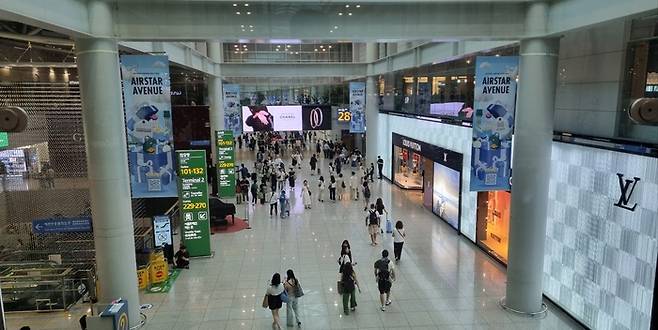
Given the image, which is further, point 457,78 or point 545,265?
point 457,78

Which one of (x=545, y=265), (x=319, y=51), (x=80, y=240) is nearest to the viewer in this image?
(x=545, y=265)

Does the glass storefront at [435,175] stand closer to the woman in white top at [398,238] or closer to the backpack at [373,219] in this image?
the backpack at [373,219]

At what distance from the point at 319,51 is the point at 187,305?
23.9 meters

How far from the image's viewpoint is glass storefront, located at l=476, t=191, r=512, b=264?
1262 cm

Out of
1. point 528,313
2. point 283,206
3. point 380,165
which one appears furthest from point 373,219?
point 380,165

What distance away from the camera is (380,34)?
27.3 ft

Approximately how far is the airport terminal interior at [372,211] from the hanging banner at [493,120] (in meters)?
0.03

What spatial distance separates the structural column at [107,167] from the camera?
777cm

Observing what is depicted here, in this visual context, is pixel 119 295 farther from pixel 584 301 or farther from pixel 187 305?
pixel 584 301

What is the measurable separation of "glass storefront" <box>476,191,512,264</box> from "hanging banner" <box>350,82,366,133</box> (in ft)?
34.4

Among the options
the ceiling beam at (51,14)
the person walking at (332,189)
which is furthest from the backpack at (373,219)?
the ceiling beam at (51,14)

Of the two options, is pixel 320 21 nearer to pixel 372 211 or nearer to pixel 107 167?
pixel 107 167

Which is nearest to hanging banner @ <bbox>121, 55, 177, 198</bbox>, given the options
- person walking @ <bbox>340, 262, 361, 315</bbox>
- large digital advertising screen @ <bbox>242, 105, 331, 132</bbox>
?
person walking @ <bbox>340, 262, 361, 315</bbox>

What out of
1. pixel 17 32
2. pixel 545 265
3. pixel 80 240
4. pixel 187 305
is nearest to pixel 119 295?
pixel 187 305
